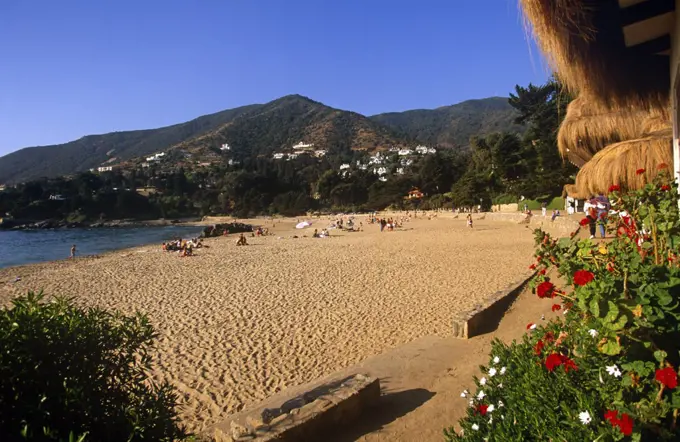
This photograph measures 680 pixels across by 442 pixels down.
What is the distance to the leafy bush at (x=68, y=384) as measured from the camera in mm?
1676

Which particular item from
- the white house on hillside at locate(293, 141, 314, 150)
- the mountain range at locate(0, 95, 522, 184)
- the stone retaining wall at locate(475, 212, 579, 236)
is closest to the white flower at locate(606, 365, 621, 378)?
the stone retaining wall at locate(475, 212, 579, 236)

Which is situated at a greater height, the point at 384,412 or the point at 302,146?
the point at 302,146

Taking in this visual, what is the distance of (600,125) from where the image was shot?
532 centimetres

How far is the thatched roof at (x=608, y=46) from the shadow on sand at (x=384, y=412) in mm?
3090

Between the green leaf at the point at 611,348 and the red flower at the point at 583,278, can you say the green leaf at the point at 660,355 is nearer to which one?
the green leaf at the point at 611,348

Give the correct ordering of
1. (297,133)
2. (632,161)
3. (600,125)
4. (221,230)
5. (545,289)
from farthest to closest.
Answer: 1. (297,133)
2. (221,230)
3. (600,125)
4. (632,161)
5. (545,289)

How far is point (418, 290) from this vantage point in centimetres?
1054

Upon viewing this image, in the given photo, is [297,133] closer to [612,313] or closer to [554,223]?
[554,223]

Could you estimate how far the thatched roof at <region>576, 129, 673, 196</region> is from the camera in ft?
14.3

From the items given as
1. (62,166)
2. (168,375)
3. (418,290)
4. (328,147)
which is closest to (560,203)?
(418,290)

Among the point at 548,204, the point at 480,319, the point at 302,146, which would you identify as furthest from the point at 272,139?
the point at 480,319

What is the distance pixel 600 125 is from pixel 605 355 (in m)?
4.46

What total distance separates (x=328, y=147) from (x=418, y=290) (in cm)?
15056

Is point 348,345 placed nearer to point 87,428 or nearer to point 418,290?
point 418,290
